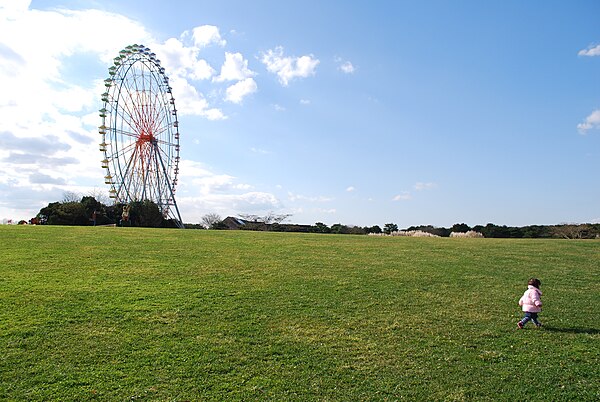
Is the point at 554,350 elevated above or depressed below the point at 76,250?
below

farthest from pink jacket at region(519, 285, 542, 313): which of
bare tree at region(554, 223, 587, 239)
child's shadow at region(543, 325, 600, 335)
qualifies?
bare tree at region(554, 223, 587, 239)

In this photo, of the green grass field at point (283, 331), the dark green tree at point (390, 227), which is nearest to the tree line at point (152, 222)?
the dark green tree at point (390, 227)

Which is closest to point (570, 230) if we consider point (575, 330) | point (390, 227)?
point (390, 227)

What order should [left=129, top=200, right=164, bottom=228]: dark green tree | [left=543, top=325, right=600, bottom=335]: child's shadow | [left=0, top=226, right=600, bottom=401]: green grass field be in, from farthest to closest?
[left=129, top=200, right=164, bottom=228]: dark green tree → [left=543, top=325, right=600, bottom=335]: child's shadow → [left=0, top=226, right=600, bottom=401]: green grass field

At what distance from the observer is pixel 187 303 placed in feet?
34.1

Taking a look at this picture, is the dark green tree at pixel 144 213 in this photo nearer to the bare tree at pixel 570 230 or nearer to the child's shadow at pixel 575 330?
the bare tree at pixel 570 230

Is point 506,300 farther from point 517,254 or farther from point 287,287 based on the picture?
point 517,254

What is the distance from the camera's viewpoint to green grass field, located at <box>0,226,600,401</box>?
6770 mm

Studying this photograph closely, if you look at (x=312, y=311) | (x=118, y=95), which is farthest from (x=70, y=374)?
(x=118, y=95)

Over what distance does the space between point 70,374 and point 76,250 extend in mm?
11014

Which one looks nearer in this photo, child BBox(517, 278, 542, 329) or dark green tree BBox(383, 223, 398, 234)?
child BBox(517, 278, 542, 329)

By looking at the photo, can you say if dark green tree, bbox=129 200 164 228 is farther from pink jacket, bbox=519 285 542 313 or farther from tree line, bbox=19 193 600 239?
pink jacket, bbox=519 285 542 313

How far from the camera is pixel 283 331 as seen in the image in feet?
29.3

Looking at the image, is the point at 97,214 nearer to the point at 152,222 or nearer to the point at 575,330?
the point at 152,222
